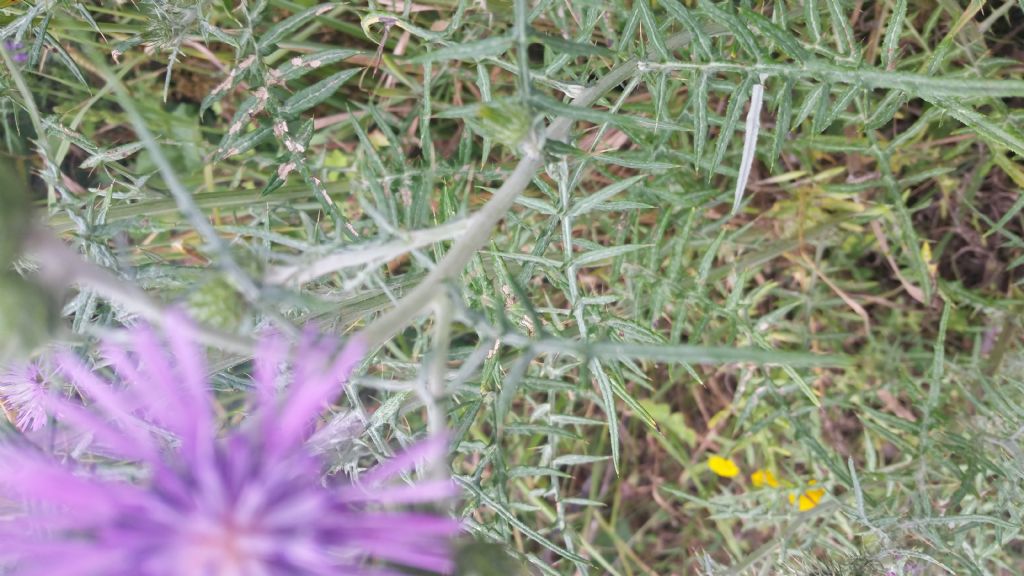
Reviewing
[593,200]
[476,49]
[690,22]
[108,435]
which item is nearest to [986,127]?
[690,22]

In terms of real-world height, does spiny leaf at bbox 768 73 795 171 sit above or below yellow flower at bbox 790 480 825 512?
above

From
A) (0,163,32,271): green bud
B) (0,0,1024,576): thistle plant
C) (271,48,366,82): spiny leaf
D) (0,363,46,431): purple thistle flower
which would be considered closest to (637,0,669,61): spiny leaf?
(0,0,1024,576): thistle plant

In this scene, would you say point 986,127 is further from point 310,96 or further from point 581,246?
point 310,96

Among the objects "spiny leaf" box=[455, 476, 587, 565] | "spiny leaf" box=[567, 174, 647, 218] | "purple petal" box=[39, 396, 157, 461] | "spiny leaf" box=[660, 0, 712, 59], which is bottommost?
"spiny leaf" box=[455, 476, 587, 565]

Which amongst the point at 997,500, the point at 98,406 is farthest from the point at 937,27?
the point at 98,406

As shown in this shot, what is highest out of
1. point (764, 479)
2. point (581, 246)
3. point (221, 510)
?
point (221, 510)

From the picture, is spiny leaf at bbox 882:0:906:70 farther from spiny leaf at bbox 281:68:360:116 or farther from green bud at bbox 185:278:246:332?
green bud at bbox 185:278:246:332

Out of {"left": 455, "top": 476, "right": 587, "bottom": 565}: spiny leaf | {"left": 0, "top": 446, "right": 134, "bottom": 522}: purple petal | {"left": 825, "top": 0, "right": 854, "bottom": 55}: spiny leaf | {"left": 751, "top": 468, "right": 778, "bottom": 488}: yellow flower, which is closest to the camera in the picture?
{"left": 0, "top": 446, "right": 134, "bottom": 522}: purple petal

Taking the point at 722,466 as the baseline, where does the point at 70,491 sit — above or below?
above
